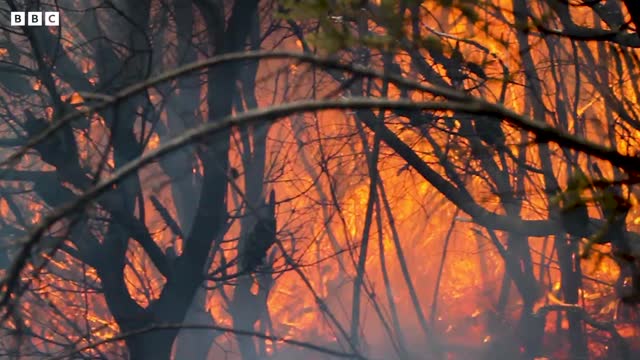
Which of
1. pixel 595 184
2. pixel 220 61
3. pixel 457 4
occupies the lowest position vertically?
pixel 595 184

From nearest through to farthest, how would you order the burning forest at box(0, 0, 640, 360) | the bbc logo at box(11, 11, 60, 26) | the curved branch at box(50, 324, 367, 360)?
the curved branch at box(50, 324, 367, 360), the burning forest at box(0, 0, 640, 360), the bbc logo at box(11, 11, 60, 26)

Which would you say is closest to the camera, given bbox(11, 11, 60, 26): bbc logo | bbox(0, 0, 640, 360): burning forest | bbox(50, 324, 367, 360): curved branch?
bbox(50, 324, 367, 360): curved branch

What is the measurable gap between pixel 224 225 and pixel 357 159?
128cm

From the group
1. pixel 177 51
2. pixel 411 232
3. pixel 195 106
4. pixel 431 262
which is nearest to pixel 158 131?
pixel 195 106

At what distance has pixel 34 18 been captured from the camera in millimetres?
5043

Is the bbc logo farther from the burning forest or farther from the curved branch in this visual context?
the curved branch

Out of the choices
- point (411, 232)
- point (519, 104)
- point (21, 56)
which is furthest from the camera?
point (411, 232)

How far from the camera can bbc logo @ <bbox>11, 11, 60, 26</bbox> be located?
465cm

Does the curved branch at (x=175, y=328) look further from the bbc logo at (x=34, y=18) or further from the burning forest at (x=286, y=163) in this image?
the bbc logo at (x=34, y=18)

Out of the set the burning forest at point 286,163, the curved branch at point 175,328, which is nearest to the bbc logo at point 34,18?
the burning forest at point 286,163

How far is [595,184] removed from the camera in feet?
6.67

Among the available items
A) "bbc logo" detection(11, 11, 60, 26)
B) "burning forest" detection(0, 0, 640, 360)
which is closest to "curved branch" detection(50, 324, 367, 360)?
"burning forest" detection(0, 0, 640, 360)

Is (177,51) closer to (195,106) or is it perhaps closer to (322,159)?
(195,106)

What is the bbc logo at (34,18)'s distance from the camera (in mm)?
4648
